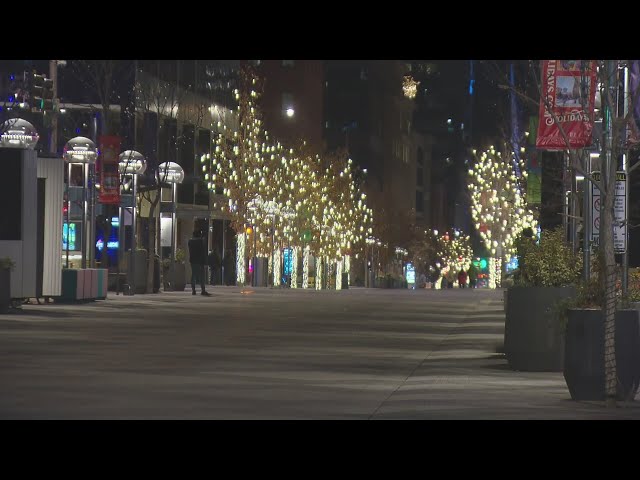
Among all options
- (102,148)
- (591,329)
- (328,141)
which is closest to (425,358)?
(591,329)

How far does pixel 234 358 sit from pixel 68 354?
92.1 inches

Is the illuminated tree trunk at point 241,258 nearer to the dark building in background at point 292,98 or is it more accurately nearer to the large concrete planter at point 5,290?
the dark building in background at point 292,98

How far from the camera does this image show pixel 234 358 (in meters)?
23.4

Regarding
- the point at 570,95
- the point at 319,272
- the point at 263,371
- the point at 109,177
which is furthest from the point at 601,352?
the point at 319,272

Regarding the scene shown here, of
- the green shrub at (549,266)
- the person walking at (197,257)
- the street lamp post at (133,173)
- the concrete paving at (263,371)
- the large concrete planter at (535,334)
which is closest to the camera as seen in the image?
the concrete paving at (263,371)

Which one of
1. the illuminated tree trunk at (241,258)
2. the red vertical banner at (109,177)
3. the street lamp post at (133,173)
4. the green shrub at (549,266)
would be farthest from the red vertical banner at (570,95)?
the illuminated tree trunk at (241,258)

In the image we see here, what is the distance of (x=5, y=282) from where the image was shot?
37.5 meters

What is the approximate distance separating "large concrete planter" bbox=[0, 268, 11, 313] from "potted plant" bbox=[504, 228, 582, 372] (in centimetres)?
1762

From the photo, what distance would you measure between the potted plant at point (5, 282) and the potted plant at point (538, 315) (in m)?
17.4

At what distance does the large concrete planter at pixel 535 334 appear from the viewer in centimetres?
2155

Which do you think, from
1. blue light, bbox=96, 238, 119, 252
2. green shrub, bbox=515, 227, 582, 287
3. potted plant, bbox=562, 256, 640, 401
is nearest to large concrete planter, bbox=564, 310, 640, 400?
potted plant, bbox=562, 256, 640, 401

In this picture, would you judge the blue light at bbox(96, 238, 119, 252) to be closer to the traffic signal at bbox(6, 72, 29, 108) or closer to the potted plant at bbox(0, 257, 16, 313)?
the traffic signal at bbox(6, 72, 29, 108)

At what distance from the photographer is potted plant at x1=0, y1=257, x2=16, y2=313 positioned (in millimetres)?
36906

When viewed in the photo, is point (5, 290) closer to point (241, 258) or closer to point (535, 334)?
point (535, 334)
